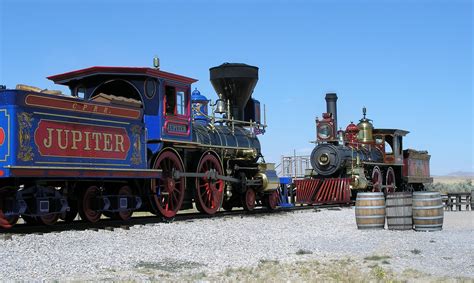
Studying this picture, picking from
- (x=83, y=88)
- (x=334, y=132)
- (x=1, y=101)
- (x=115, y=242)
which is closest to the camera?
(x=115, y=242)

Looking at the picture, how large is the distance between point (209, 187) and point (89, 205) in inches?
176

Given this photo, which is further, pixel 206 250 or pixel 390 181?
pixel 390 181

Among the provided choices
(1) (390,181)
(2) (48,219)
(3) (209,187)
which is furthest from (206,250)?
(1) (390,181)

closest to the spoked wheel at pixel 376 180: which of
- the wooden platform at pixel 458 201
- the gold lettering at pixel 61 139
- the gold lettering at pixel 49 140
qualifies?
the wooden platform at pixel 458 201

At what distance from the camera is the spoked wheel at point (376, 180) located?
28194 mm

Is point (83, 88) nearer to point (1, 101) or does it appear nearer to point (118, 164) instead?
point (118, 164)

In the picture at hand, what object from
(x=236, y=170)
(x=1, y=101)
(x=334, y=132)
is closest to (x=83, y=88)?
(x=1, y=101)

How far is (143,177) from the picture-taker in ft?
46.4

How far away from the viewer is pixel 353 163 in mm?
26609

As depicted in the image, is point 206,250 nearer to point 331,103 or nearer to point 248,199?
point 248,199

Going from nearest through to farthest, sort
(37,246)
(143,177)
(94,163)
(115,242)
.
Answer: (37,246)
(115,242)
(94,163)
(143,177)

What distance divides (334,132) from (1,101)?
60.5ft

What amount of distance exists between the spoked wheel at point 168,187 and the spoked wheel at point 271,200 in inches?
199

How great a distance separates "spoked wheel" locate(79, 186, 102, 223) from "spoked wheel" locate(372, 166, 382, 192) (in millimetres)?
17103
